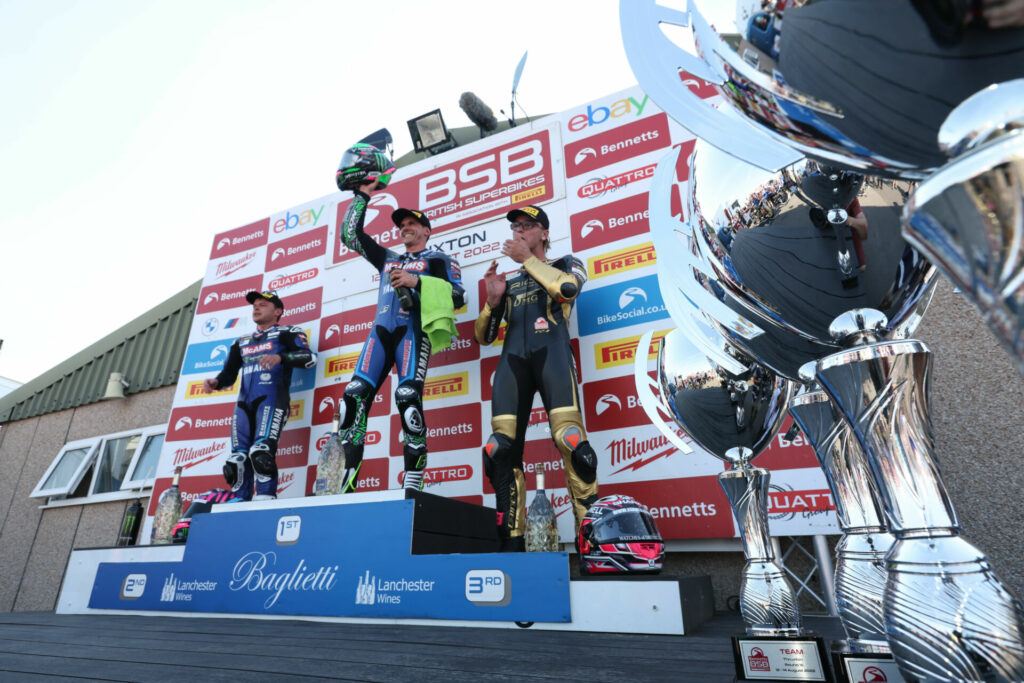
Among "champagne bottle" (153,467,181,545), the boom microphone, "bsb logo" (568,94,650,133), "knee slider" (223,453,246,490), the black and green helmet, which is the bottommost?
"champagne bottle" (153,467,181,545)

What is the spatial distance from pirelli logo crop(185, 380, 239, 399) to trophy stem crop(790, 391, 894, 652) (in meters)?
4.13

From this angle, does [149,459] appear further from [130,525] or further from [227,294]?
[227,294]

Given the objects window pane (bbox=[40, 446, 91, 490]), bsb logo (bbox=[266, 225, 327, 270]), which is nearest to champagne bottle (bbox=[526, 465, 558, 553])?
bsb logo (bbox=[266, 225, 327, 270])

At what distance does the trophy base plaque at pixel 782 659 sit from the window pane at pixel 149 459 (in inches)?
178

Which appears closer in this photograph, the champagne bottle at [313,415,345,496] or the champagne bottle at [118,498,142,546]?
the champagne bottle at [313,415,345,496]

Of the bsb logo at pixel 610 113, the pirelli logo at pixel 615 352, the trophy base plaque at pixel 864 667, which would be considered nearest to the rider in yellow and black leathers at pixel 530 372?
the pirelli logo at pixel 615 352

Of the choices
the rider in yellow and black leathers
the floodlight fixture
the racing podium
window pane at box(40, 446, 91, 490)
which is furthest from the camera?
window pane at box(40, 446, 91, 490)

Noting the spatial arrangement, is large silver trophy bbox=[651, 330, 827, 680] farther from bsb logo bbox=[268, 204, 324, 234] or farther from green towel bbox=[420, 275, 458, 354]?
bsb logo bbox=[268, 204, 324, 234]

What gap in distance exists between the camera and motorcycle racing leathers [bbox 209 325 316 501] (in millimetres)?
3030

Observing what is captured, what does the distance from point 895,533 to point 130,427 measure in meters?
5.52

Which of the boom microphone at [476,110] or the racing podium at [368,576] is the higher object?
the boom microphone at [476,110]

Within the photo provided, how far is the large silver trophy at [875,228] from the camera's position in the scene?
28 cm

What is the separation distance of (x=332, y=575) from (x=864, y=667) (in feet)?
6.16

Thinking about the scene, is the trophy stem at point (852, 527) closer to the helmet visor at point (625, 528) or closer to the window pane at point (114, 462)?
the helmet visor at point (625, 528)
